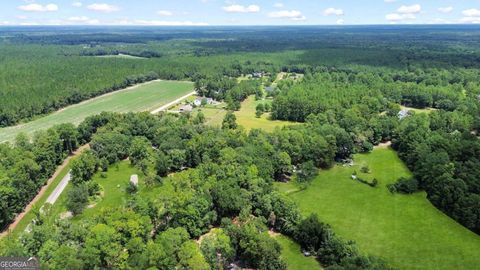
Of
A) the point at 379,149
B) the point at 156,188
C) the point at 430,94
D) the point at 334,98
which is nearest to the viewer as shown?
the point at 156,188

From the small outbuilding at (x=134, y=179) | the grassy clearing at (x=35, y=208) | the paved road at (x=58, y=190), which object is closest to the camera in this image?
the grassy clearing at (x=35, y=208)

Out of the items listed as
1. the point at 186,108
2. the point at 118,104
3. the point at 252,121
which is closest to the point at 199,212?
the point at 252,121

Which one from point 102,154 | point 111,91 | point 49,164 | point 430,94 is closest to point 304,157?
point 102,154

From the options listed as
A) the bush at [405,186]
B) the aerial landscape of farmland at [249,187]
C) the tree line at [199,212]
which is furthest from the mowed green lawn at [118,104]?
the bush at [405,186]

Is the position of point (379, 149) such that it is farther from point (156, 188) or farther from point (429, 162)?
point (156, 188)

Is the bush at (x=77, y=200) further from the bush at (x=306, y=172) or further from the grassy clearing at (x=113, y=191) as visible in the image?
the bush at (x=306, y=172)

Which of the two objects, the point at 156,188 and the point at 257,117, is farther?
the point at 257,117

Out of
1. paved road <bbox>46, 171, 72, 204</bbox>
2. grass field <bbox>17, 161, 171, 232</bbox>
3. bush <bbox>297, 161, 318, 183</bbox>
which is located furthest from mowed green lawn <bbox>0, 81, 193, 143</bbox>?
bush <bbox>297, 161, 318, 183</bbox>
